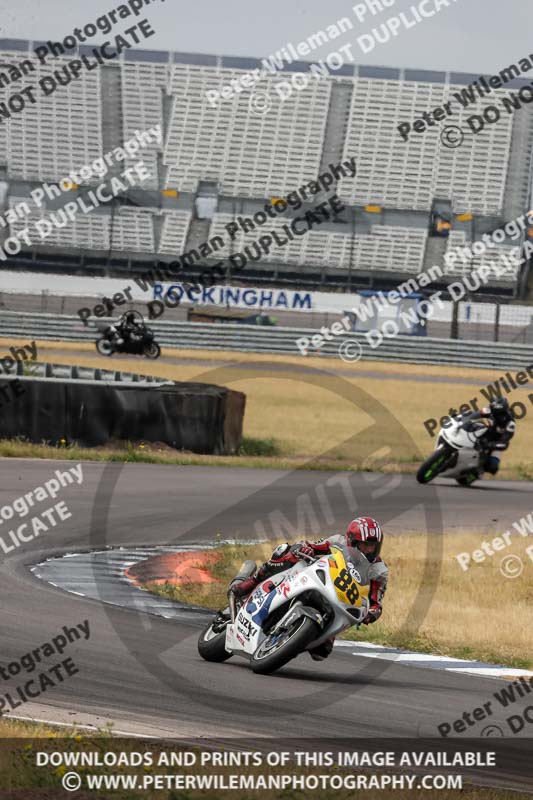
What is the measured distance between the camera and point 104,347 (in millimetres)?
40000

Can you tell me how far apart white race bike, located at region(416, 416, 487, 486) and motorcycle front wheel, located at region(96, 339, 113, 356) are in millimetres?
20356

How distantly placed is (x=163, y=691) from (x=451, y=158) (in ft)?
212

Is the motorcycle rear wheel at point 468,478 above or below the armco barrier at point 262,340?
above

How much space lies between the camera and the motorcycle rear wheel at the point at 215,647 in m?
8.39

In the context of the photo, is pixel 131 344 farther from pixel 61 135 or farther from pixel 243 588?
pixel 243 588

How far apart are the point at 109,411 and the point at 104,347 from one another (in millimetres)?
19336

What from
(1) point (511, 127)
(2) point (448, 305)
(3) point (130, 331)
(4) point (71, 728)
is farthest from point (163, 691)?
(1) point (511, 127)

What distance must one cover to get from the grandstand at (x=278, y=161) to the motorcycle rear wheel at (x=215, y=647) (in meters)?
54.1

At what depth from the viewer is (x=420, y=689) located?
823 cm

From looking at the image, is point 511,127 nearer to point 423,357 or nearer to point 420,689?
point 423,357

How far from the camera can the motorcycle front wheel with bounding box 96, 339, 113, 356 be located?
3994 cm

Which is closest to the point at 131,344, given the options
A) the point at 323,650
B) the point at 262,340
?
the point at 262,340

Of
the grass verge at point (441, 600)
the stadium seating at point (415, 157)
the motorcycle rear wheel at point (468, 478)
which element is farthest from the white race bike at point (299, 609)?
the stadium seating at point (415, 157)

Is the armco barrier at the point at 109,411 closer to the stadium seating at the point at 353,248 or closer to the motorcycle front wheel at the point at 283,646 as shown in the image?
the motorcycle front wheel at the point at 283,646
